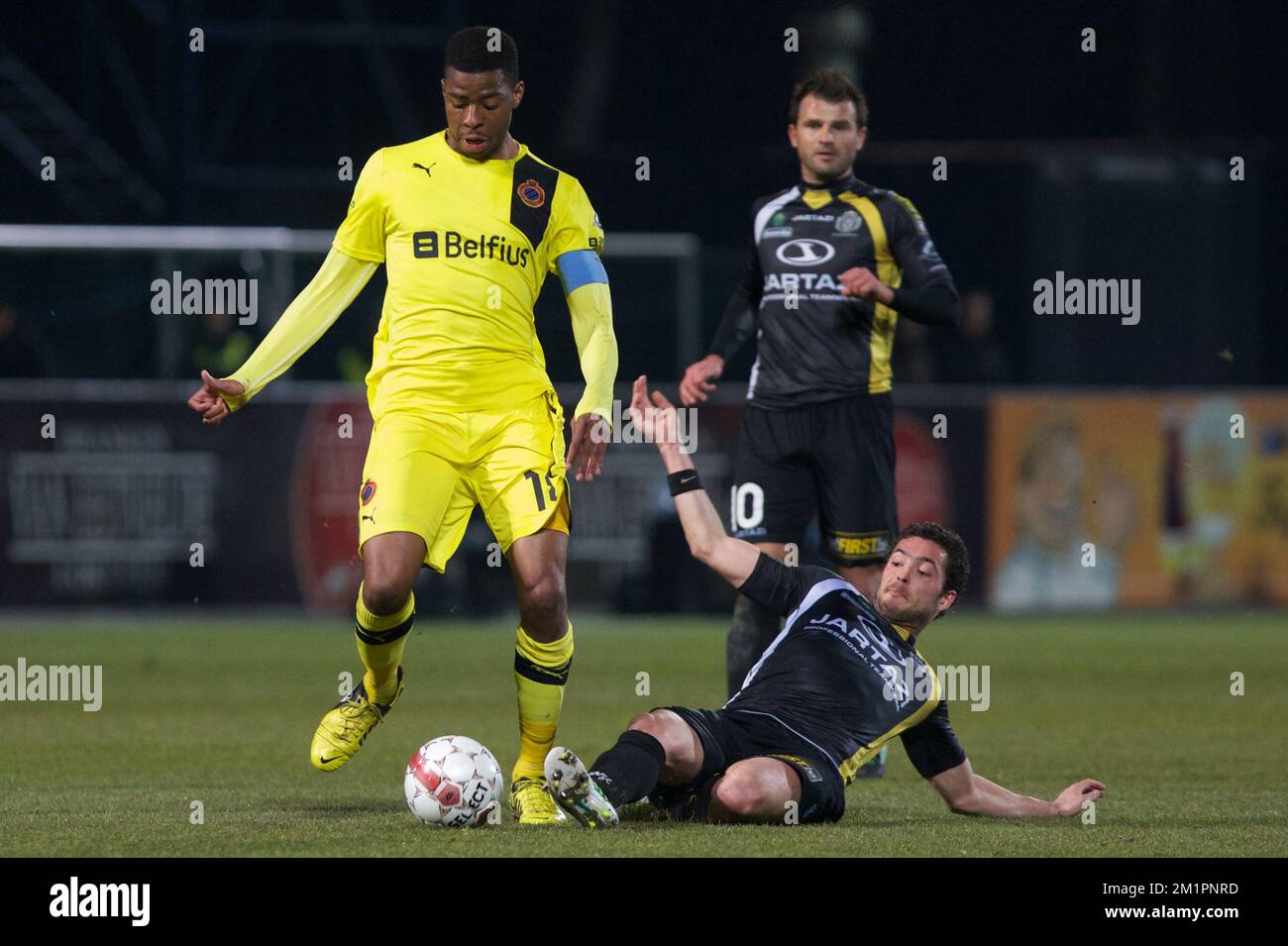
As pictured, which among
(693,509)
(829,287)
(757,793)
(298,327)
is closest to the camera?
(757,793)

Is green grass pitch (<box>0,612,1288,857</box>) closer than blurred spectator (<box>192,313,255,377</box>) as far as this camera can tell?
Yes

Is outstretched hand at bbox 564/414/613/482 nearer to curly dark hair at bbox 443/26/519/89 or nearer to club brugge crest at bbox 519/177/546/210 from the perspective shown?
club brugge crest at bbox 519/177/546/210

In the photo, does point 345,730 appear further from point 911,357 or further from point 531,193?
point 911,357

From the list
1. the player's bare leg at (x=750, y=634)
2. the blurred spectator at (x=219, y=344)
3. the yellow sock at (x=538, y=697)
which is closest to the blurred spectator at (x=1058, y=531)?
the blurred spectator at (x=219, y=344)

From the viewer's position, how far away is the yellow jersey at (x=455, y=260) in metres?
6.78

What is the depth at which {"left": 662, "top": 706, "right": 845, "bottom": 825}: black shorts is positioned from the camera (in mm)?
6332

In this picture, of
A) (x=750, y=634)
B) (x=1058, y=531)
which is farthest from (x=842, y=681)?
(x=1058, y=531)

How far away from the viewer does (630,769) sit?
6.13 metres

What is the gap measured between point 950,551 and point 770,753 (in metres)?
0.90

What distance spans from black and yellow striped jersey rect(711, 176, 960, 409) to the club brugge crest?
1569 mm

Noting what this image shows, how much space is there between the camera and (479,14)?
21.0m

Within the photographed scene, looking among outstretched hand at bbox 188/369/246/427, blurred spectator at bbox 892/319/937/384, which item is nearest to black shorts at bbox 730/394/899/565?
outstretched hand at bbox 188/369/246/427

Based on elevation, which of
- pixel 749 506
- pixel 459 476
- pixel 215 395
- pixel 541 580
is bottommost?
pixel 541 580
